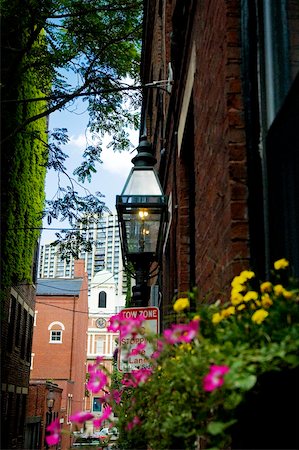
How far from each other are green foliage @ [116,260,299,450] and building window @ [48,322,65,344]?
4201 cm

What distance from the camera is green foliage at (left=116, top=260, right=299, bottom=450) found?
68.6 inches

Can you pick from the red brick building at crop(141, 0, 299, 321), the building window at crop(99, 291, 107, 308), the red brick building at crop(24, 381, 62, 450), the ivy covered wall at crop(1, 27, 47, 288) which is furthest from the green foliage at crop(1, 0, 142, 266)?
the building window at crop(99, 291, 107, 308)

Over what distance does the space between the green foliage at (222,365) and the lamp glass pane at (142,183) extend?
4314 mm

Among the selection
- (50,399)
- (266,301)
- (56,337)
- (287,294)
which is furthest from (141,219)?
(56,337)

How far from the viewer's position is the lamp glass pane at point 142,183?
6520 mm

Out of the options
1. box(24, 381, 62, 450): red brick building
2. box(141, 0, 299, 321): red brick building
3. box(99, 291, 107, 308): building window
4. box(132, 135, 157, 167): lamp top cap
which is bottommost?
box(24, 381, 62, 450): red brick building

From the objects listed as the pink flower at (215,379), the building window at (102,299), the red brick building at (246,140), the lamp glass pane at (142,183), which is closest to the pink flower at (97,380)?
the red brick building at (246,140)

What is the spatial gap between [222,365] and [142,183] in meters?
5.02

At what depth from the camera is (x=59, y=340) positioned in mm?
42969

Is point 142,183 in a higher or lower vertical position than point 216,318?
higher

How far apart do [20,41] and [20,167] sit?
5.02 metres

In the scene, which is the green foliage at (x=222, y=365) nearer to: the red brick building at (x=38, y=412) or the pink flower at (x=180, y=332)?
the pink flower at (x=180, y=332)

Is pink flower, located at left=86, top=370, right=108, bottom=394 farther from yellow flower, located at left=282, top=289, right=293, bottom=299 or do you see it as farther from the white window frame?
the white window frame

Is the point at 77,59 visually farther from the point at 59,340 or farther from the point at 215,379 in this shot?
the point at 59,340
